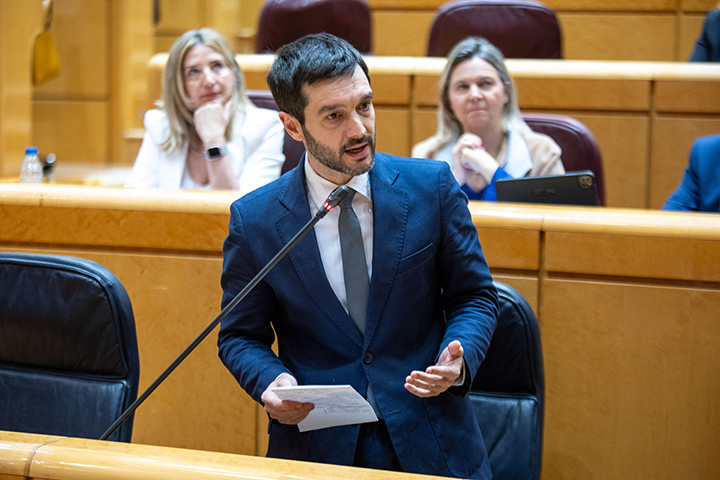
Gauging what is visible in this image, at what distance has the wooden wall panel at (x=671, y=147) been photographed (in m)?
2.39

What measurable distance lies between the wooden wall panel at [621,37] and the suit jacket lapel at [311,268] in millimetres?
2977

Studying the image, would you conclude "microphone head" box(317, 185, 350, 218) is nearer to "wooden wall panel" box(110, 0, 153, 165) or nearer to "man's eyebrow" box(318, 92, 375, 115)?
"man's eyebrow" box(318, 92, 375, 115)

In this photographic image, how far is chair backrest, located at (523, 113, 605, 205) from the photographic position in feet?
6.63

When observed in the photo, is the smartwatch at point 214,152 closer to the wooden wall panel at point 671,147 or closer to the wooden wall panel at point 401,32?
the wooden wall panel at point 671,147

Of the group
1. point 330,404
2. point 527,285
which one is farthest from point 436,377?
point 527,285

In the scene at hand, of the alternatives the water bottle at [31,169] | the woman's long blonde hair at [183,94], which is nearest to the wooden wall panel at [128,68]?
the woman's long blonde hair at [183,94]

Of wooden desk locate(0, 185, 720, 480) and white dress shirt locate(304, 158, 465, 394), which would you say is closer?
white dress shirt locate(304, 158, 465, 394)

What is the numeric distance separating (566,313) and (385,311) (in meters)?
0.50

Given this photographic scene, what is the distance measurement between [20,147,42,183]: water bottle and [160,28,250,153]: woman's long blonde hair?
316mm

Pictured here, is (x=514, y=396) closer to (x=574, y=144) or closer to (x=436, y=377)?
(x=436, y=377)

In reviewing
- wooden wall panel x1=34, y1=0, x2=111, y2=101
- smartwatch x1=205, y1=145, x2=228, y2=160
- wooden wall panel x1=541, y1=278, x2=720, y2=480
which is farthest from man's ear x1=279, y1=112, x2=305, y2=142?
wooden wall panel x1=34, y1=0, x2=111, y2=101

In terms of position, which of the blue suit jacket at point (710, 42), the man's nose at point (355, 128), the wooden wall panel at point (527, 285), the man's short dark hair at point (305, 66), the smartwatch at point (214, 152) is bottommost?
the wooden wall panel at point (527, 285)

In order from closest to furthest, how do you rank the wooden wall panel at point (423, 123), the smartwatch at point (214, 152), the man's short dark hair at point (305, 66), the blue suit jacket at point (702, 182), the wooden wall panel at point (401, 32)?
1. the man's short dark hair at point (305, 66)
2. the blue suit jacket at point (702, 182)
3. the smartwatch at point (214, 152)
4. the wooden wall panel at point (423, 123)
5. the wooden wall panel at point (401, 32)

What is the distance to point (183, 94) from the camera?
206 centimetres
